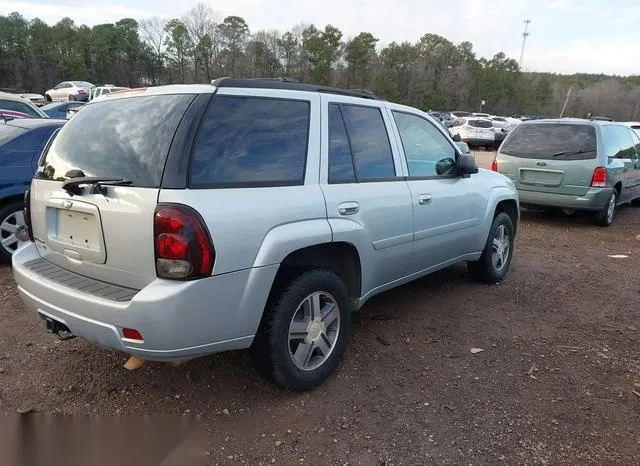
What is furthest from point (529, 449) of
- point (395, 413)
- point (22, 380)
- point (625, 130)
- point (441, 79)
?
point (441, 79)

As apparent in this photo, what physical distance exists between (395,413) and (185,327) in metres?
1.34

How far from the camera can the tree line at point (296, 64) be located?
6059 cm

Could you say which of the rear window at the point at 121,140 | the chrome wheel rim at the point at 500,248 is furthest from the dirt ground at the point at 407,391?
the rear window at the point at 121,140

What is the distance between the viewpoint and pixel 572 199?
25.8 feet

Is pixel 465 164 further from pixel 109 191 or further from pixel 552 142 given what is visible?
pixel 552 142

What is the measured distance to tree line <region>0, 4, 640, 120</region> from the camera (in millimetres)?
60594

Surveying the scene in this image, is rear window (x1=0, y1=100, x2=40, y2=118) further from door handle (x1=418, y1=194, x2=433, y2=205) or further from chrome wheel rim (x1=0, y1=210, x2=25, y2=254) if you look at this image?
door handle (x1=418, y1=194, x2=433, y2=205)

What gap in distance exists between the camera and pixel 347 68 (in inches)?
3031

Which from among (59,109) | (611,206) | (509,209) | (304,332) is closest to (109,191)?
(304,332)

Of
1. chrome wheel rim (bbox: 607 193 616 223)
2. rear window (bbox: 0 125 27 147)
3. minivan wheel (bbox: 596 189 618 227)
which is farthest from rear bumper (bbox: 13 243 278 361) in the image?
chrome wheel rim (bbox: 607 193 616 223)

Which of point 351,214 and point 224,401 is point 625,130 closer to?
point 351,214

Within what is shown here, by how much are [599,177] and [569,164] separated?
0.48 metres

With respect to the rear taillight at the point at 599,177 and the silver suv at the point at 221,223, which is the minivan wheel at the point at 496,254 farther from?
the rear taillight at the point at 599,177

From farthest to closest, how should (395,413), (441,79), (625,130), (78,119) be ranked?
(441,79) < (625,130) < (78,119) < (395,413)
